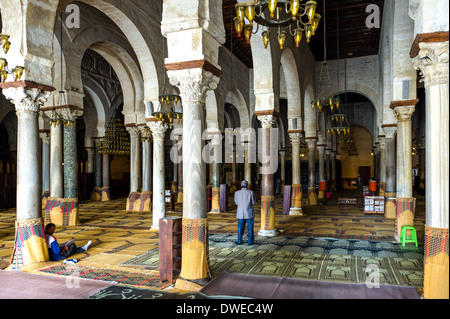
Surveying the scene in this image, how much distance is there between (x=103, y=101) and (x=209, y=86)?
A: 12383 mm

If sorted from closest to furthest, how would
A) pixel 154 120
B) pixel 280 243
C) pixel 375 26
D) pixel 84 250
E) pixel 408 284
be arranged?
pixel 408 284 → pixel 84 250 → pixel 280 243 → pixel 154 120 → pixel 375 26

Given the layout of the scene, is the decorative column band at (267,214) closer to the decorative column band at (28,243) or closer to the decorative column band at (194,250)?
the decorative column band at (194,250)

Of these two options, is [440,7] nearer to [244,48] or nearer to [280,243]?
[280,243]

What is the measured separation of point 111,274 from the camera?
17.3 ft

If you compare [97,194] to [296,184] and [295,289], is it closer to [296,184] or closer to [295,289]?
[296,184]

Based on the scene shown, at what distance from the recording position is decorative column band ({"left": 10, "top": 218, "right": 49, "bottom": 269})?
18.2 ft

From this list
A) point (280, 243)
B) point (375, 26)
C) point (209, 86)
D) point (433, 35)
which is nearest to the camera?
point (433, 35)

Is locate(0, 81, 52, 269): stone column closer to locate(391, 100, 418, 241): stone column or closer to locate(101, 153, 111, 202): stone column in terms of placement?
locate(391, 100, 418, 241): stone column

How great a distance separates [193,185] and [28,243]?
299cm

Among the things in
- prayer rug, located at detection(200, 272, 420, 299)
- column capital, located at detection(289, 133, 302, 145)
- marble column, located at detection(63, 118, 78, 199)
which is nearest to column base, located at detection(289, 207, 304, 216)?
column capital, located at detection(289, 133, 302, 145)

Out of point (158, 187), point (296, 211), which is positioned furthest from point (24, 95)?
point (296, 211)

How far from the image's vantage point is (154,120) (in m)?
9.32

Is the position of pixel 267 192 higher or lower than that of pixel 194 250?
higher
